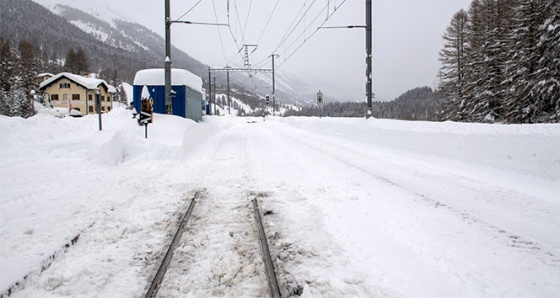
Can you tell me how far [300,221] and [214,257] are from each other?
5.18ft

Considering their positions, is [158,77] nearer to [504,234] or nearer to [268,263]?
[268,263]

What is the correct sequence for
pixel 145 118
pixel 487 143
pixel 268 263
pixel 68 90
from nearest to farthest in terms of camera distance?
pixel 268 263, pixel 487 143, pixel 145 118, pixel 68 90

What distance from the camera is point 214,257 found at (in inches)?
146

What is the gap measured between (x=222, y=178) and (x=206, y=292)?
16.2ft

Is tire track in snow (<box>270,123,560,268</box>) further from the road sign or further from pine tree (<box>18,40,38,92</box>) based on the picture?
pine tree (<box>18,40,38,92</box>)

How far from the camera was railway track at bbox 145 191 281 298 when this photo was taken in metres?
3.11

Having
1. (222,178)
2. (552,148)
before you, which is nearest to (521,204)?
(552,148)

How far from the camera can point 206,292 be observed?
119 inches

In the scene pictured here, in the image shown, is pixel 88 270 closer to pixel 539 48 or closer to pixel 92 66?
pixel 539 48

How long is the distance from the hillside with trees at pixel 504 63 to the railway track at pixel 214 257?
2369 centimetres

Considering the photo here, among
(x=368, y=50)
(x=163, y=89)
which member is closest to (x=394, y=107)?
(x=368, y=50)

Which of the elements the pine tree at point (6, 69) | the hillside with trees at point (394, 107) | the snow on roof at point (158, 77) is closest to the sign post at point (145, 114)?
the snow on roof at point (158, 77)

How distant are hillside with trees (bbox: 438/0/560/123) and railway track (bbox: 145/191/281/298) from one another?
77.7ft

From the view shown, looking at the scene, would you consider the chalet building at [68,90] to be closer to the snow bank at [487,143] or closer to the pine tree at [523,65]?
the snow bank at [487,143]
